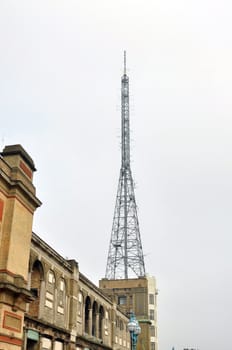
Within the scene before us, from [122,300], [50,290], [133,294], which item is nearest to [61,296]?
[50,290]

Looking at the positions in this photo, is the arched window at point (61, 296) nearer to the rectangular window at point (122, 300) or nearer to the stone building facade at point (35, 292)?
the stone building facade at point (35, 292)

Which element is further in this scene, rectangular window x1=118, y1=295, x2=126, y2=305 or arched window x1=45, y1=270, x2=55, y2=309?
rectangular window x1=118, y1=295, x2=126, y2=305

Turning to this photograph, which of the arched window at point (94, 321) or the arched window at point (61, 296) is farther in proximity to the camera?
the arched window at point (94, 321)

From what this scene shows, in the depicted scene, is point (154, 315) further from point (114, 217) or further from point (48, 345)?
point (48, 345)

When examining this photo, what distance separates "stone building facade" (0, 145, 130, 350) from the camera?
20.5 m

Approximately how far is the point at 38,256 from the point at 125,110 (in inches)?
1772

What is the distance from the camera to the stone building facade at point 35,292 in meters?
20.5

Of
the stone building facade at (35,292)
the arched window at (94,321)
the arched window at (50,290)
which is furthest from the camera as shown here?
the arched window at (94,321)

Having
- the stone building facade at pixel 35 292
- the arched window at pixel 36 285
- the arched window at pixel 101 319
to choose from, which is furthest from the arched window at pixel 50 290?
the arched window at pixel 101 319

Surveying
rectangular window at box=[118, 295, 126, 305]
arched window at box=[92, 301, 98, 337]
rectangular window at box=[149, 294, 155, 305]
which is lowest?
arched window at box=[92, 301, 98, 337]

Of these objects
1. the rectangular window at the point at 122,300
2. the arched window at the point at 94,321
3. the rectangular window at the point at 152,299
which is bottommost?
the arched window at the point at 94,321

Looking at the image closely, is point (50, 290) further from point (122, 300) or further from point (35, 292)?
point (122, 300)

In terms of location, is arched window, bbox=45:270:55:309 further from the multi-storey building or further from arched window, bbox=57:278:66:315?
the multi-storey building

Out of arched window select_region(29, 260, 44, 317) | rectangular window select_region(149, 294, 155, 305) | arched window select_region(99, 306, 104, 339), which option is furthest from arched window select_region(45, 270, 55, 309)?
rectangular window select_region(149, 294, 155, 305)
